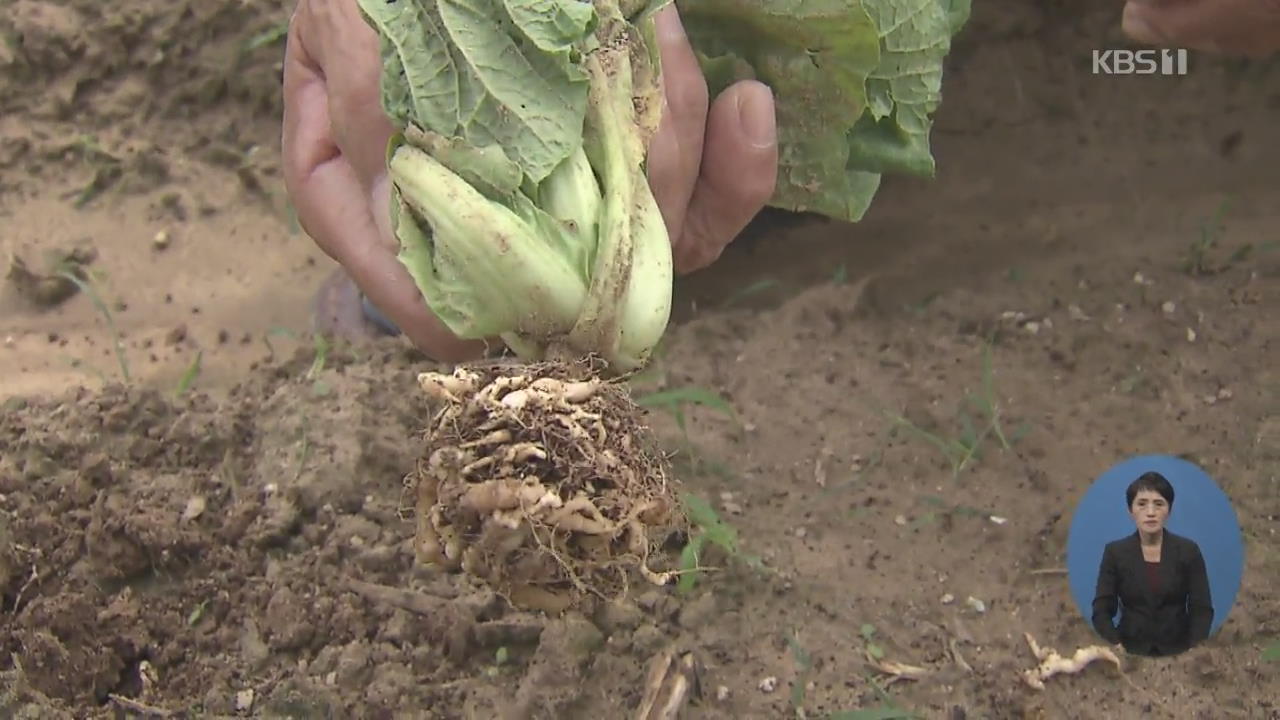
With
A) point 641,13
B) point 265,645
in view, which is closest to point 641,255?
point 641,13

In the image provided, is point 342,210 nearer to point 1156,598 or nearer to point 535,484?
point 535,484

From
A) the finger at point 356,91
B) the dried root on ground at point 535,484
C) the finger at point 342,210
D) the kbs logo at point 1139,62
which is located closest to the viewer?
the dried root on ground at point 535,484

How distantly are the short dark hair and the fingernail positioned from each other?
0.82m

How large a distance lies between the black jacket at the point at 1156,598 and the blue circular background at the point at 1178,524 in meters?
0.02

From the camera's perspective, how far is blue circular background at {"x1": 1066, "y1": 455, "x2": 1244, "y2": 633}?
1.86 m

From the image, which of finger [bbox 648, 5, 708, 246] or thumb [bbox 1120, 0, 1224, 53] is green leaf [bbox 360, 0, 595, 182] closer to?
finger [bbox 648, 5, 708, 246]

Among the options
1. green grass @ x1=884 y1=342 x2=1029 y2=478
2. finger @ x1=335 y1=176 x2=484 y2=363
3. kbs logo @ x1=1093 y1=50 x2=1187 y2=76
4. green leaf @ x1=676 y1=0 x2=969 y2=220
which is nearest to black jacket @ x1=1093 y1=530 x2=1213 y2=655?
green grass @ x1=884 y1=342 x2=1029 y2=478

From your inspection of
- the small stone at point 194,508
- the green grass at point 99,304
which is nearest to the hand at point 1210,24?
the small stone at point 194,508

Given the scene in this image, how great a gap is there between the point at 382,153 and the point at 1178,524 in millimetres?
1393

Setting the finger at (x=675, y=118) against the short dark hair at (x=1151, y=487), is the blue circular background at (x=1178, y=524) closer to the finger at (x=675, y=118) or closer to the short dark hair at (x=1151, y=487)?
the short dark hair at (x=1151, y=487)

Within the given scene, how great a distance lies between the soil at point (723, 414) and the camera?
6.55 feet

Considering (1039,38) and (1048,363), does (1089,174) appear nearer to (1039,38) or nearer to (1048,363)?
(1039,38)

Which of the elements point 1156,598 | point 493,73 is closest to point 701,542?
point 1156,598

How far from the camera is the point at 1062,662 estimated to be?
2.01 metres
